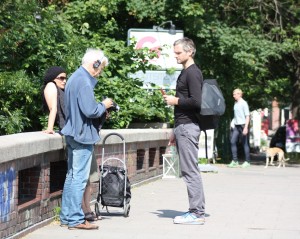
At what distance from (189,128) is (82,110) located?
1.30 meters

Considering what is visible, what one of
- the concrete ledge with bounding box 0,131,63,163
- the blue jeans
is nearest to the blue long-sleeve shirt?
the blue jeans

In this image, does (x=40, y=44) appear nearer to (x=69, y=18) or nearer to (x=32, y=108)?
(x=32, y=108)

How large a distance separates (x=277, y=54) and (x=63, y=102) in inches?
519

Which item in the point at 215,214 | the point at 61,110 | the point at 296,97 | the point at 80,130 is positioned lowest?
the point at 215,214

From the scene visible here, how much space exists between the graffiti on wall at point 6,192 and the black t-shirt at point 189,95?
2.17 meters

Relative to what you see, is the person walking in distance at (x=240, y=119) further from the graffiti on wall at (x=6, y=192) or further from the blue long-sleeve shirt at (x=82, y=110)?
the graffiti on wall at (x=6, y=192)

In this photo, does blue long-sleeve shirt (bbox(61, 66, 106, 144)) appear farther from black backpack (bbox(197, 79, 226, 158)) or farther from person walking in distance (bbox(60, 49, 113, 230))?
black backpack (bbox(197, 79, 226, 158))

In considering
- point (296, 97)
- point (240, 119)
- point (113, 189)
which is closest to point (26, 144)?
point (113, 189)

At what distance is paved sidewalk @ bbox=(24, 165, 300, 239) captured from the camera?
8898mm

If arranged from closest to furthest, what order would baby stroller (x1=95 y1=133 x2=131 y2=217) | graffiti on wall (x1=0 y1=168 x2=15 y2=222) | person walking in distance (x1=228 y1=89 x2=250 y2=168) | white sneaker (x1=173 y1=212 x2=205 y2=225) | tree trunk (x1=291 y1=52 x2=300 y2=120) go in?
graffiti on wall (x1=0 y1=168 x2=15 y2=222)
white sneaker (x1=173 y1=212 x2=205 y2=225)
baby stroller (x1=95 y1=133 x2=131 y2=217)
person walking in distance (x1=228 y1=89 x2=250 y2=168)
tree trunk (x1=291 y1=52 x2=300 y2=120)

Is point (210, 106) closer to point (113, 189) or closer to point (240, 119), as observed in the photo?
point (113, 189)

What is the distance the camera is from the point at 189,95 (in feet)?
31.2

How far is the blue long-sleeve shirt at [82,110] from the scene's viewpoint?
8812mm

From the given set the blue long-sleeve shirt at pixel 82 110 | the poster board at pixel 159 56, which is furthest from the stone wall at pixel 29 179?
the poster board at pixel 159 56
